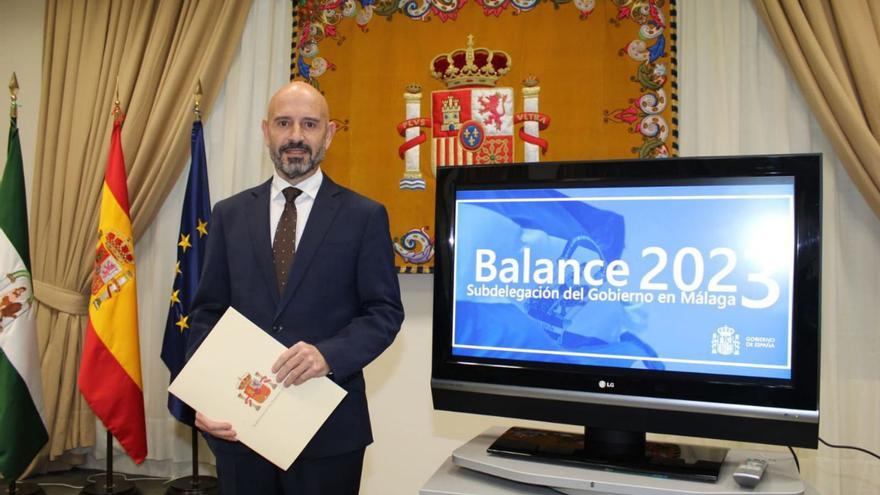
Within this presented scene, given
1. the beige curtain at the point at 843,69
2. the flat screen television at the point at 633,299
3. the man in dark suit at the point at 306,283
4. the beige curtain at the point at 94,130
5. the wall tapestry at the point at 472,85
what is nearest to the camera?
the flat screen television at the point at 633,299

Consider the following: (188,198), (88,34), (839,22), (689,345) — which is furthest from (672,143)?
(88,34)

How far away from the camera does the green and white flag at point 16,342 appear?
299 centimetres

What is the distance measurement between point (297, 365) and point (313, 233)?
37cm

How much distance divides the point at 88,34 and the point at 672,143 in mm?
3053

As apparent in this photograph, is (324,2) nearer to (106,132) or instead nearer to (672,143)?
(106,132)

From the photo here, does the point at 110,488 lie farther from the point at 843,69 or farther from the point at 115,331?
the point at 843,69

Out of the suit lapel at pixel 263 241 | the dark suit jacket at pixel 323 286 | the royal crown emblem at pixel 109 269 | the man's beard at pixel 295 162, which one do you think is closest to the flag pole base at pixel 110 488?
the royal crown emblem at pixel 109 269

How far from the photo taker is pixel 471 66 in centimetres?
309

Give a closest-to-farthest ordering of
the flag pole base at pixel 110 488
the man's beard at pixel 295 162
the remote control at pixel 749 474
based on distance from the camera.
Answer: the remote control at pixel 749 474 < the man's beard at pixel 295 162 < the flag pole base at pixel 110 488

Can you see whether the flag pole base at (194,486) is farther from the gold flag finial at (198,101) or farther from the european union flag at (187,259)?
the gold flag finial at (198,101)

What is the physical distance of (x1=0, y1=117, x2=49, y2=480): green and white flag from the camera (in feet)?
9.82

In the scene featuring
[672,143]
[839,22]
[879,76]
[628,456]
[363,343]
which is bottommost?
[628,456]

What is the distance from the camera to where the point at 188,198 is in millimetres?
3246

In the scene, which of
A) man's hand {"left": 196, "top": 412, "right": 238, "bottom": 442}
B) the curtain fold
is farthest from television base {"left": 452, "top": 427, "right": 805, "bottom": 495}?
the curtain fold
